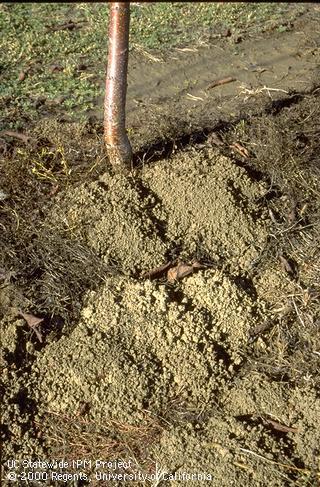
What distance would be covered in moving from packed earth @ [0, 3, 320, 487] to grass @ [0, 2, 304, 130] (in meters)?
0.35

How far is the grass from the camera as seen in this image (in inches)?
183

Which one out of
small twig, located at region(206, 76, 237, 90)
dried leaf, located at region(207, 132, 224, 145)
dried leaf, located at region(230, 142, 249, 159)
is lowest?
small twig, located at region(206, 76, 237, 90)

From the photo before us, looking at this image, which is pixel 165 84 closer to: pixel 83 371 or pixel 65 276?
pixel 65 276

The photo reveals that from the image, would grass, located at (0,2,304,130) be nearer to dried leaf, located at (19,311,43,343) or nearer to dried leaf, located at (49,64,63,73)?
dried leaf, located at (49,64,63,73)

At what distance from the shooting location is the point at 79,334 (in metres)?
3.09

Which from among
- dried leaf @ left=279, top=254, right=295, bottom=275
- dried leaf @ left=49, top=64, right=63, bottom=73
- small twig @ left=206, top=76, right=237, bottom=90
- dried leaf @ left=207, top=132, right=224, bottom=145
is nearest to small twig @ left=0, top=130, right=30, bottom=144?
dried leaf @ left=49, top=64, right=63, bottom=73

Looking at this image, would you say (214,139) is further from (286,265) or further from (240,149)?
(286,265)

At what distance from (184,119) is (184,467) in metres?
2.63

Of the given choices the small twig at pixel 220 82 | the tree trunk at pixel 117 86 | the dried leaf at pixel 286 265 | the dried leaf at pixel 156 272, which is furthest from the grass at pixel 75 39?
the dried leaf at pixel 286 265

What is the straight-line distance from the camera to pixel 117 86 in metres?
3.46

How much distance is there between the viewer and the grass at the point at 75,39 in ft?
15.3

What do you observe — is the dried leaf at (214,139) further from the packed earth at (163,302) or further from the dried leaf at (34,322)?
the dried leaf at (34,322)

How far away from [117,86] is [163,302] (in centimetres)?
130

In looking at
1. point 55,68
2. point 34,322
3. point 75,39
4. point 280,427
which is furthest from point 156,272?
point 75,39
